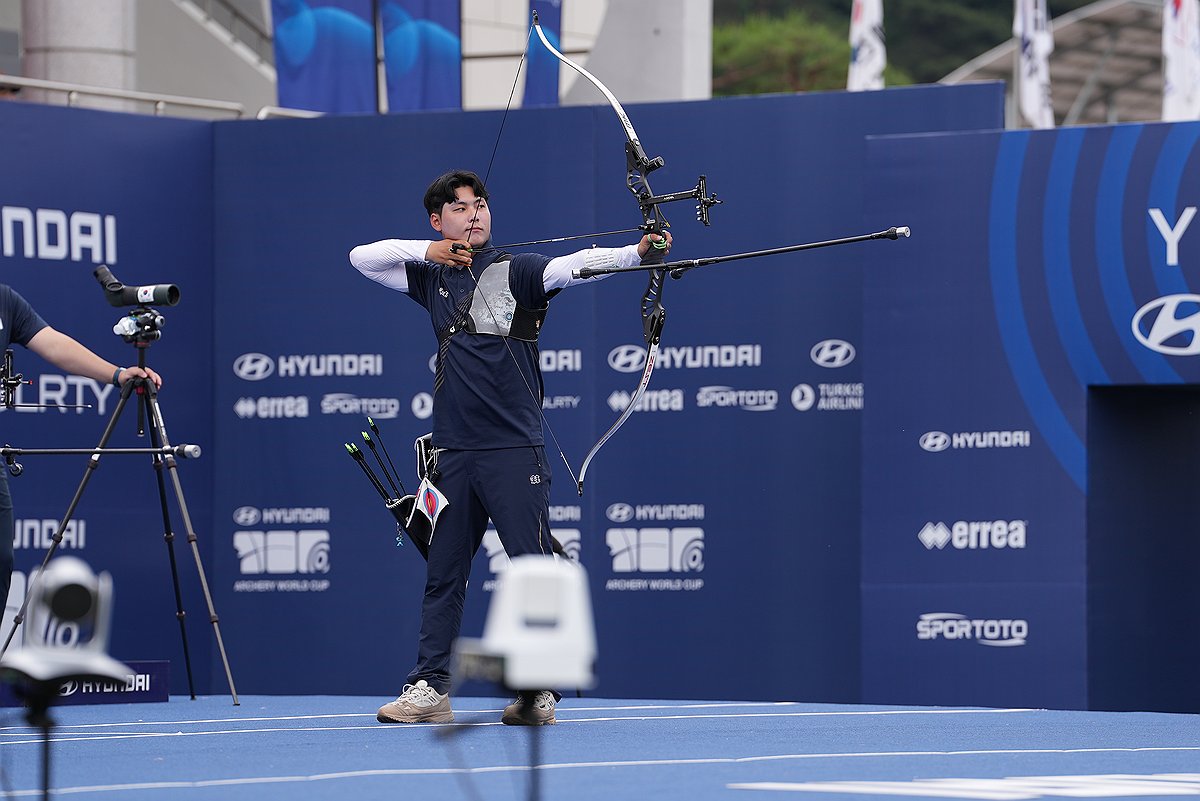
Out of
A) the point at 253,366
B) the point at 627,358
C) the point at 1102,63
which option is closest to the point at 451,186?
the point at 627,358

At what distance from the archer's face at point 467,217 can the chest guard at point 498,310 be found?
0.11 meters

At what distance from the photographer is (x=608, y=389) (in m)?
7.84

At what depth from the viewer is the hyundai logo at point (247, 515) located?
324 inches

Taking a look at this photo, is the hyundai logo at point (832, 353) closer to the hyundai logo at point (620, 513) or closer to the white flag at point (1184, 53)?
the hyundai logo at point (620, 513)

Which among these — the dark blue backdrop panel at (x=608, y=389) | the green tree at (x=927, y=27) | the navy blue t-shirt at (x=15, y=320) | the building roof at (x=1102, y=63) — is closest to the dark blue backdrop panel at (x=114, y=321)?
the dark blue backdrop panel at (x=608, y=389)

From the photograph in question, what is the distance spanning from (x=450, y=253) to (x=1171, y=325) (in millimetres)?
2980

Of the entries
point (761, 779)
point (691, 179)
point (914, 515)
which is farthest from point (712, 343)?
point (761, 779)

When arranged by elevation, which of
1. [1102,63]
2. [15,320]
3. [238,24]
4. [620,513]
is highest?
[1102,63]

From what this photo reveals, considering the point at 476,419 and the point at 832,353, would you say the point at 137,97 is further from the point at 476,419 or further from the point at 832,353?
the point at 476,419

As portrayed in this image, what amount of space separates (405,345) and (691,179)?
4.82 ft

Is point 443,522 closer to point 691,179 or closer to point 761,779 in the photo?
point 761,779

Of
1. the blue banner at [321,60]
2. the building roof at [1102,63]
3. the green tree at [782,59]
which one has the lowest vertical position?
the blue banner at [321,60]

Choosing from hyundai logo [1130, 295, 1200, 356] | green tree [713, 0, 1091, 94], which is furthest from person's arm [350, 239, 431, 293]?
green tree [713, 0, 1091, 94]

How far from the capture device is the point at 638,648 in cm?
789
